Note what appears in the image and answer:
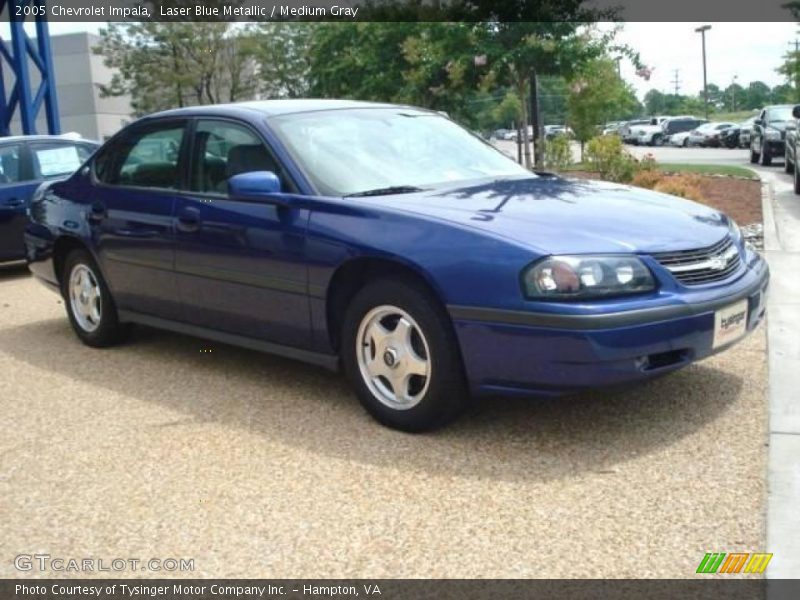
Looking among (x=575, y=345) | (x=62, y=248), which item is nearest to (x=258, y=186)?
(x=575, y=345)

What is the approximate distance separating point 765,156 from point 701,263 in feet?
69.1

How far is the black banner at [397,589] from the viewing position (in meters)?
2.87

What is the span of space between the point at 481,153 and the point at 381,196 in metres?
1.11

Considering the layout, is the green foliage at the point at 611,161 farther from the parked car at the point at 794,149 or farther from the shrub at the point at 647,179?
the parked car at the point at 794,149

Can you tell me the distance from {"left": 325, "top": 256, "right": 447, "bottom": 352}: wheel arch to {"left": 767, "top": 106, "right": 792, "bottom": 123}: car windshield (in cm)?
2138

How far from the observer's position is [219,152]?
17.4 feet

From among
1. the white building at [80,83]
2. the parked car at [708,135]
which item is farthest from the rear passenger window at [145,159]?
the white building at [80,83]

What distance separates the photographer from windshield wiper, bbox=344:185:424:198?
463 centimetres

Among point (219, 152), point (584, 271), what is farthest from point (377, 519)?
point (219, 152)

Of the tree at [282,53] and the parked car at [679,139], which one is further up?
the tree at [282,53]

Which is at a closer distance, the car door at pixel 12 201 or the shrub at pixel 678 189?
the car door at pixel 12 201

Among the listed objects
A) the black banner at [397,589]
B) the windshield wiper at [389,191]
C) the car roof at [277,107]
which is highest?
the car roof at [277,107]

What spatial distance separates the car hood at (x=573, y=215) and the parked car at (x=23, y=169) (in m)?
6.28

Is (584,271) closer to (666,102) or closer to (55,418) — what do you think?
(55,418)
